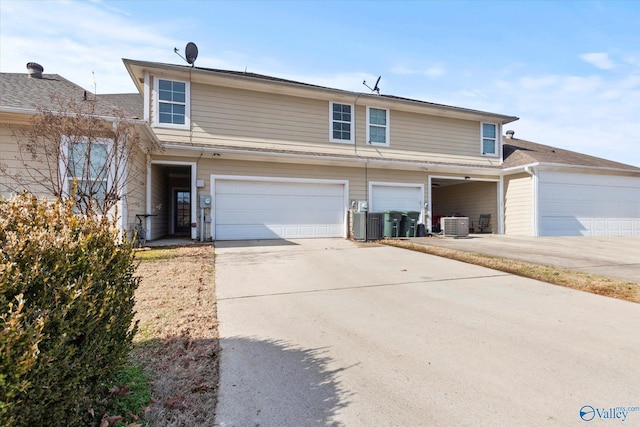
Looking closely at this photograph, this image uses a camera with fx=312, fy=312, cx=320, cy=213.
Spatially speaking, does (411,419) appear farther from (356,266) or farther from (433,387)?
(356,266)

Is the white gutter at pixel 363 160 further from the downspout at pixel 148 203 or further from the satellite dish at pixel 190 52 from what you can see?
the satellite dish at pixel 190 52

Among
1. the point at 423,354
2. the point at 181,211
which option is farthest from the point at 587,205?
the point at 181,211

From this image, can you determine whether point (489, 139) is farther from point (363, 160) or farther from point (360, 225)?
point (360, 225)

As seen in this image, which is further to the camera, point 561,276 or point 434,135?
point 434,135

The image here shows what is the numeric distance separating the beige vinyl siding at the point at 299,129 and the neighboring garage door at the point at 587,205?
2.64 meters

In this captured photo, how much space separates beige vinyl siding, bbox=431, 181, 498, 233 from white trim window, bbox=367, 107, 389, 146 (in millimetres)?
6006

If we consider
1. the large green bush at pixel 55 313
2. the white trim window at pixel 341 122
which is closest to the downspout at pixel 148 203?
the white trim window at pixel 341 122

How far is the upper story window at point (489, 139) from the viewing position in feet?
47.4

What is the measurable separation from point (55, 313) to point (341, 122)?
1198 cm

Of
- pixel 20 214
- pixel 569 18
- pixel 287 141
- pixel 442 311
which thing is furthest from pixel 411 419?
pixel 569 18

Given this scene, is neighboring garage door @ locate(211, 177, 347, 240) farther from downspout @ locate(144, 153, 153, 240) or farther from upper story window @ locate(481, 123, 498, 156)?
upper story window @ locate(481, 123, 498, 156)

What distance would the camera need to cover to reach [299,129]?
11.8 meters

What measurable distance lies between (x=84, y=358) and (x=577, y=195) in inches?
671

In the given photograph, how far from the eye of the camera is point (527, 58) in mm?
11898
